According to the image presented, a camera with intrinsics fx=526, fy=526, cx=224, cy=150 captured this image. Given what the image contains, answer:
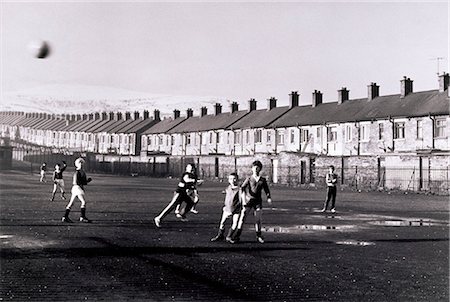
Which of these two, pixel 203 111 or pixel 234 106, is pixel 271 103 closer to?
pixel 234 106

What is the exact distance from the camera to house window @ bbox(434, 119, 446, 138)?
42594 mm

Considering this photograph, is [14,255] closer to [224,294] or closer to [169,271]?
[169,271]

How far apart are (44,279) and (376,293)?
4725 millimetres

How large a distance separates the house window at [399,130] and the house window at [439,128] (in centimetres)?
350

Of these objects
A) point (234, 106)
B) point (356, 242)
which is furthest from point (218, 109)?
point (356, 242)

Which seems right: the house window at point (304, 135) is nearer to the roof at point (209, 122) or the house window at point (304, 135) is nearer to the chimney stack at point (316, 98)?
the chimney stack at point (316, 98)

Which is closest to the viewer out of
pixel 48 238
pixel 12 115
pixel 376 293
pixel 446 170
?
pixel 376 293

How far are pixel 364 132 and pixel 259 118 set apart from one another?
57.8ft

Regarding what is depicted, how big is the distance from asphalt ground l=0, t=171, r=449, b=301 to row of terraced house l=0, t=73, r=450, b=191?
27.2 m

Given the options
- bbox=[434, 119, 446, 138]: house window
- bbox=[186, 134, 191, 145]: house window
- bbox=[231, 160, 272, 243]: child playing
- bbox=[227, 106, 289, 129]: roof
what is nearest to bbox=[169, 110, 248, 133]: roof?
bbox=[186, 134, 191, 145]: house window

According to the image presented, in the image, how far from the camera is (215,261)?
375 inches

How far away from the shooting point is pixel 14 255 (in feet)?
31.9

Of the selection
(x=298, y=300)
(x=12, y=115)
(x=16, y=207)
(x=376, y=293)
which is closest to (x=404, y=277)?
(x=376, y=293)

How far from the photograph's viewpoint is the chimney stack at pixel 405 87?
49.9 meters
